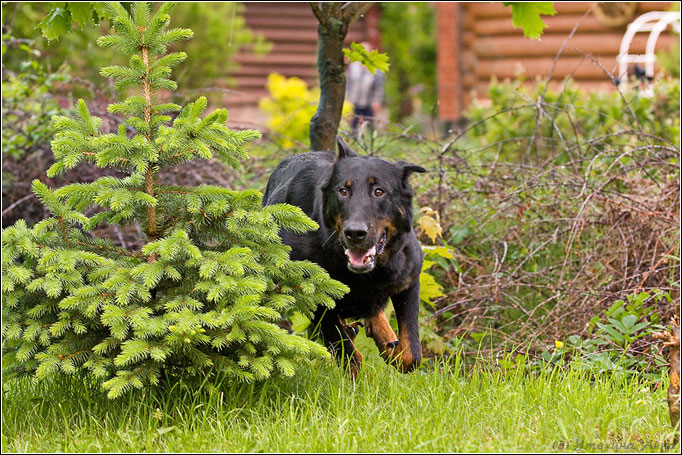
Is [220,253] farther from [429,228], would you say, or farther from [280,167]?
[429,228]

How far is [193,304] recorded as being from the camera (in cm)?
340

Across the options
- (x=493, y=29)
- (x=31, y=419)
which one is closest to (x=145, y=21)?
(x=31, y=419)

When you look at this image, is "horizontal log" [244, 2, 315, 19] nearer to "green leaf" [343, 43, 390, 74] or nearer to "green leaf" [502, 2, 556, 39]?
"green leaf" [343, 43, 390, 74]

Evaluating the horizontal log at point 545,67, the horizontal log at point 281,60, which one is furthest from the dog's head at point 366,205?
the horizontal log at point 281,60

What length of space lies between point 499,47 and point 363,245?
13050 mm

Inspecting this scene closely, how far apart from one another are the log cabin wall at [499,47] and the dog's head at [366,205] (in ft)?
36.4

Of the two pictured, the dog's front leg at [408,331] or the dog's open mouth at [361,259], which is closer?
the dog's open mouth at [361,259]

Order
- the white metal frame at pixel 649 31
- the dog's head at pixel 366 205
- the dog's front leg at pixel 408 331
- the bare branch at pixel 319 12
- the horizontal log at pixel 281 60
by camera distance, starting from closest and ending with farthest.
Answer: the dog's head at pixel 366 205 < the dog's front leg at pixel 408 331 < the bare branch at pixel 319 12 < the white metal frame at pixel 649 31 < the horizontal log at pixel 281 60

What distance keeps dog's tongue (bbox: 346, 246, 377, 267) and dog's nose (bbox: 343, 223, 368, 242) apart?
110mm

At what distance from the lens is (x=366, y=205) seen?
4016mm

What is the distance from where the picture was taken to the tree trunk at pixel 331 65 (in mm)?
5461

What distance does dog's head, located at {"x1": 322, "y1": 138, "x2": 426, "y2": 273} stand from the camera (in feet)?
13.0

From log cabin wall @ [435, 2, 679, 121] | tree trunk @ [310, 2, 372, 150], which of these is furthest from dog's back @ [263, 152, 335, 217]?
log cabin wall @ [435, 2, 679, 121]

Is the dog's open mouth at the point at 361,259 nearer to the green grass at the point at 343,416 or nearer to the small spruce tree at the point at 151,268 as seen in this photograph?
the small spruce tree at the point at 151,268
